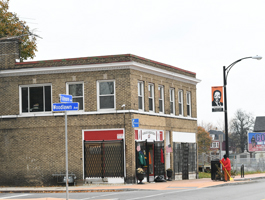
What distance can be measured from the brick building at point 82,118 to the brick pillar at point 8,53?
63mm

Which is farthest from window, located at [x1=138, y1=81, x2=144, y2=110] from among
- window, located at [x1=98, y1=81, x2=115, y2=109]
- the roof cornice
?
window, located at [x1=98, y1=81, x2=115, y2=109]

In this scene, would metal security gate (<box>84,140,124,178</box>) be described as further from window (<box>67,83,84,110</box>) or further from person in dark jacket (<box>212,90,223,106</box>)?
person in dark jacket (<box>212,90,223,106</box>)

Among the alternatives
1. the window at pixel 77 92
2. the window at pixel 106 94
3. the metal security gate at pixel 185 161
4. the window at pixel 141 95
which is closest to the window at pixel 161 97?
the window at pixel 141 95

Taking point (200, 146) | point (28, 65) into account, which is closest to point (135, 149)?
point (28, 65)

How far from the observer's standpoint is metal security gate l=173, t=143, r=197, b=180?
34.6 metres

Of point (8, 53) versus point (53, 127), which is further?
point (8, 53)

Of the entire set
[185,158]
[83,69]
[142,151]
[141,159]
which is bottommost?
[185,158]

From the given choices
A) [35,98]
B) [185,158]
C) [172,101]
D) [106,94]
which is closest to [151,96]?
[172,101]

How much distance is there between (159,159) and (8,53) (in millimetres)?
11771

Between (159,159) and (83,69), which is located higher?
(83,69)

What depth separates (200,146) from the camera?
329 feet

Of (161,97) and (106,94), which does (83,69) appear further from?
(161,97)

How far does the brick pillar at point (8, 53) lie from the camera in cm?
3070

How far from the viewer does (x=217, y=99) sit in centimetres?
3086
